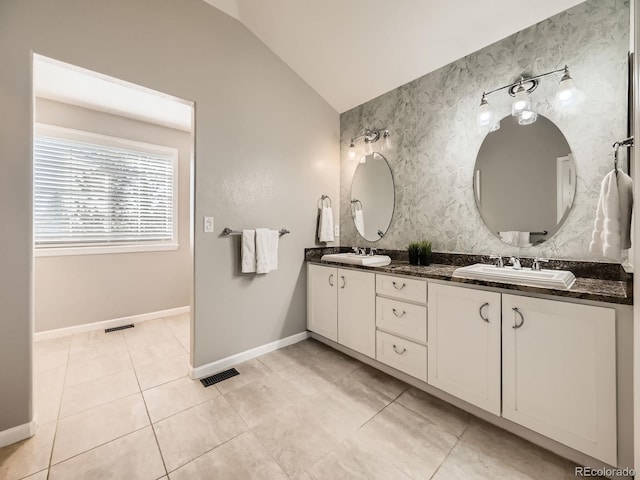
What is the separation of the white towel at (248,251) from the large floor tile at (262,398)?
0.88m

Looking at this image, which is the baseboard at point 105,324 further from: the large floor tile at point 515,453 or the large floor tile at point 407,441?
the large floor tile at point 515,453

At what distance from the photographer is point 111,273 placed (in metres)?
3.11

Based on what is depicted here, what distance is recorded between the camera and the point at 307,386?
1959 millimetres

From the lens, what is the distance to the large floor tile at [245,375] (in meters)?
1.97

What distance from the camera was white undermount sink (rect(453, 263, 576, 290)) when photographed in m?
1.34

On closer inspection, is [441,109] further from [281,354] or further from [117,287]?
[117,287]

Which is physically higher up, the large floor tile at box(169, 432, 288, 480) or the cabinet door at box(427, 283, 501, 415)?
the cabinet door at box(427, 283, 501, 415)

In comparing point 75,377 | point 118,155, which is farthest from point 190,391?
point 118,155

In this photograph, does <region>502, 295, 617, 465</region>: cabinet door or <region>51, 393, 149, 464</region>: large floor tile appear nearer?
<region>502, 295, 617, 465</region>: cabinet door

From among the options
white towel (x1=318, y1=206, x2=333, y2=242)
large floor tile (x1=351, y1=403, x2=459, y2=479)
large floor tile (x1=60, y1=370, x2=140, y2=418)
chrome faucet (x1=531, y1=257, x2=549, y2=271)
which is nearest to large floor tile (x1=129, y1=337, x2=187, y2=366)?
large floor tile (x1=60, y1=370, x2=140, y2=418)

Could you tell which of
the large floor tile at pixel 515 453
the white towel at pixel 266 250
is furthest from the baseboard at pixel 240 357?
the large floor tile at pixel 515 453

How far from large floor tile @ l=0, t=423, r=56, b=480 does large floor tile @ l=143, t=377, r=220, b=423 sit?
18.1 inches

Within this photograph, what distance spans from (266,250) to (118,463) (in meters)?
1.54

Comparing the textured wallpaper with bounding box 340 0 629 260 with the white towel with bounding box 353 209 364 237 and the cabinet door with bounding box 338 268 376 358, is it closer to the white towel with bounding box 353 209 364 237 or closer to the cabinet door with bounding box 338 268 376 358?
the white towel with bounding box 353 209 364 237
